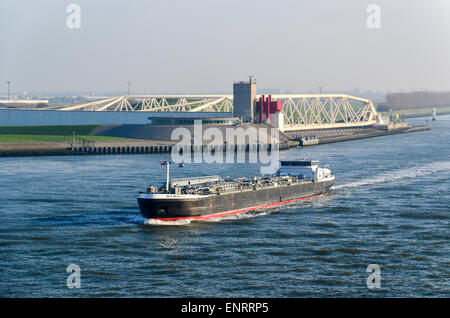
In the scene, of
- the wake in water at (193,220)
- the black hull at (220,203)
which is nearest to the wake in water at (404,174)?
the black hull at (220,203)

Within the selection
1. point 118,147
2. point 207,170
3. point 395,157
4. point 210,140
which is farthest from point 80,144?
point 395,157

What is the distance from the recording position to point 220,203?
61.1 meters

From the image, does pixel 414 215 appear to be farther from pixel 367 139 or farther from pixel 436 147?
pixel 367 139

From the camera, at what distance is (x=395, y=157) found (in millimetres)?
117688

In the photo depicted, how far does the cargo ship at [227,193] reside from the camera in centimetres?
5725

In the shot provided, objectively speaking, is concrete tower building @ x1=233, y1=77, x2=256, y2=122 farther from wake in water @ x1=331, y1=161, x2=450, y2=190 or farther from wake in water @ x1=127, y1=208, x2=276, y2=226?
wake in water @ x1=127, y1=208, x2=276, y2=226

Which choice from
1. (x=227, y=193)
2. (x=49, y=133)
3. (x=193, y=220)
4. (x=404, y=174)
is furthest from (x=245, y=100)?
(x=193, y=220)

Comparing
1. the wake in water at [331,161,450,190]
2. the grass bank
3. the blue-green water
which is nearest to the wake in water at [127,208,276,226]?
the blue-green water

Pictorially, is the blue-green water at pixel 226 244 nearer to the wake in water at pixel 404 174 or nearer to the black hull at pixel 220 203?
the black hull at pixel 220 203

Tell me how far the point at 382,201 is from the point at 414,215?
27.2ft

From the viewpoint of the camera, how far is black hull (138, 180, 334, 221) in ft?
187

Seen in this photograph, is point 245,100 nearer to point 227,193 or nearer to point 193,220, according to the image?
point 227,193

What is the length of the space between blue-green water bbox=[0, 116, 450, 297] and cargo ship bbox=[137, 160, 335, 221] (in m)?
1.68
